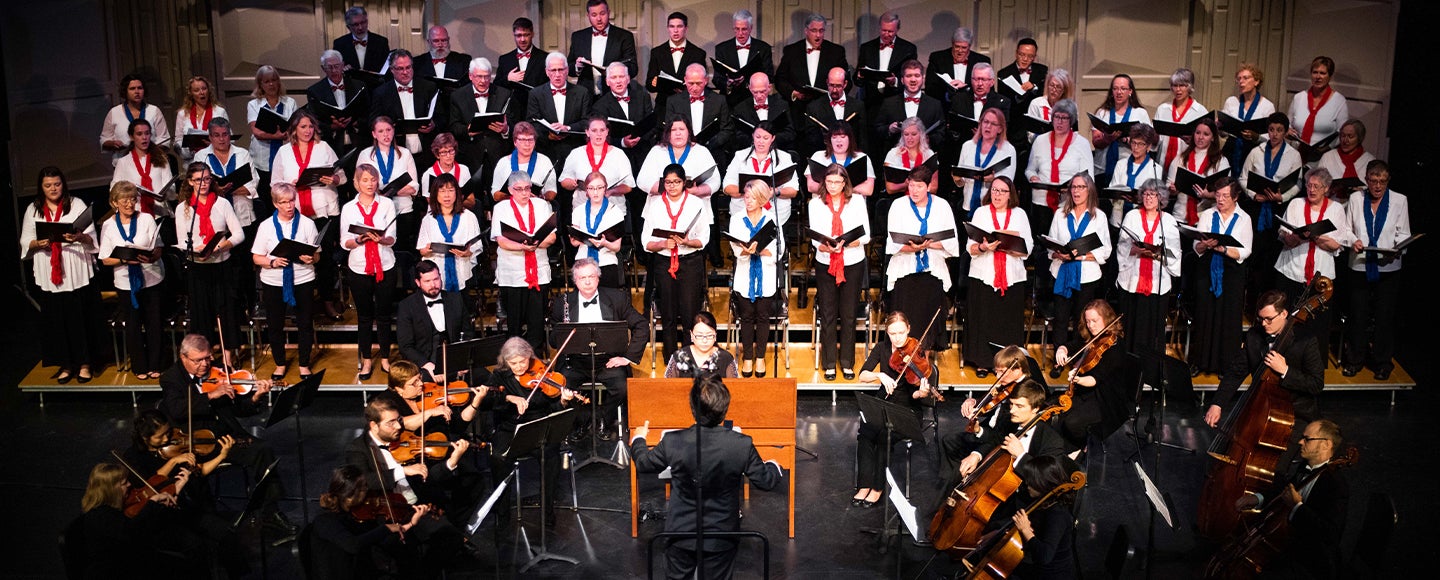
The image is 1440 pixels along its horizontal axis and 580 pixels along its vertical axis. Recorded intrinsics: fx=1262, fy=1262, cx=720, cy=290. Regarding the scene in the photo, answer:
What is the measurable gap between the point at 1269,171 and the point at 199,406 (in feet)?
23.1

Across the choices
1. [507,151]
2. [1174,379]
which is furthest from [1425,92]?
[507,151]

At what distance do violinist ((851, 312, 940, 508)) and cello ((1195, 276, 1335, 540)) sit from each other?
143cm

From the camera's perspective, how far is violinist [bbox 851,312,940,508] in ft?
21.8

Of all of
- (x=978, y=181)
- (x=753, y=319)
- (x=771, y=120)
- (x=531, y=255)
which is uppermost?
(x=771, y=120)

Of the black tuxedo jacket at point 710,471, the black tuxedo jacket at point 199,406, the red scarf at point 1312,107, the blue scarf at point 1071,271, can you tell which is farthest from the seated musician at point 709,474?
the red scarf at point 1312,107

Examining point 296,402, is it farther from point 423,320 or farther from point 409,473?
point 423,320

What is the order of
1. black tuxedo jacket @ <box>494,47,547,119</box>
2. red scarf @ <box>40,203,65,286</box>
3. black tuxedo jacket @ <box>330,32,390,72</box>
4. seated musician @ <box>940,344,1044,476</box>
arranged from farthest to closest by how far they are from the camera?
black tuxedo jacket @ <box>330,32,390,72</box> → black tuxedo jacket @ <box>494,47,547,119</box> → red scarf @ <box>40,203,65,286</box> → seated musician @ <box>940,344,1044,476</box>

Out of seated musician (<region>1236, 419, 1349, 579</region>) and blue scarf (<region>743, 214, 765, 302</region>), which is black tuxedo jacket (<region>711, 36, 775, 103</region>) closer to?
blue scarf (<region>743, 214, 765, 302</region>)

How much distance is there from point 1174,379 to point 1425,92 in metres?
4.57

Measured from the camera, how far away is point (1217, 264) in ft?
27.3

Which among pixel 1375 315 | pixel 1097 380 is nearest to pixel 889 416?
pixel 1097 380

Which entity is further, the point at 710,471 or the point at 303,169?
the point at 303,169

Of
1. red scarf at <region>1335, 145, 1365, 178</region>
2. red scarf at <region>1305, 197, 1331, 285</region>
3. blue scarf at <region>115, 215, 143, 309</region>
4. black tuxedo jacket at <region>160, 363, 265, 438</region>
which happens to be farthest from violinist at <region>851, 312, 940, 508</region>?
red scarf at <region>1335, 145, 1365, 178</region>

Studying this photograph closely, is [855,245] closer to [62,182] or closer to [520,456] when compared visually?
[520,456]
